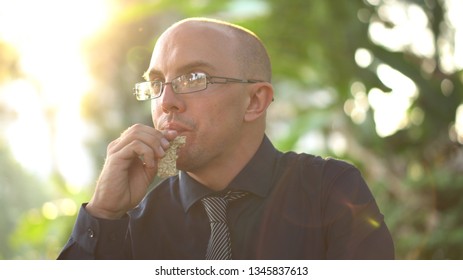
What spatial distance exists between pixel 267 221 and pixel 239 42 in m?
0.43

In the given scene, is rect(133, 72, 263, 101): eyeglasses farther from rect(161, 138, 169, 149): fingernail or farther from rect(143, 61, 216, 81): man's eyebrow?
rect(161, 138, 169, 149): fingernail

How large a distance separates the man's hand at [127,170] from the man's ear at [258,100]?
0.71 ft

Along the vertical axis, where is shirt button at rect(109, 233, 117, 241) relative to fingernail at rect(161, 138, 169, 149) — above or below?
below

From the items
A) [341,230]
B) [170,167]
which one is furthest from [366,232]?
[170,167]

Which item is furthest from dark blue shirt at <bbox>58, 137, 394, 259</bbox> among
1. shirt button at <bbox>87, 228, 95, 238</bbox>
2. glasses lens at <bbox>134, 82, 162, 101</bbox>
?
glasses lens at <bbox>134, 82, 162, 101</bbox>

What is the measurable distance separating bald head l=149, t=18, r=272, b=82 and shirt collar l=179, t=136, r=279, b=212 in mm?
189

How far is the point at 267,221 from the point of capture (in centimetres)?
149

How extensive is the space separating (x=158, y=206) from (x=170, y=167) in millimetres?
226

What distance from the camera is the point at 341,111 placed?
4.32 metres

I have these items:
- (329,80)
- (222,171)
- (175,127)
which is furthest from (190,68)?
(329,80)

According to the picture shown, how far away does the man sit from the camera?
4.68 ft

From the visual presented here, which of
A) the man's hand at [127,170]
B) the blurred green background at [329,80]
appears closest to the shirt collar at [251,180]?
the man's hand at [127,170]

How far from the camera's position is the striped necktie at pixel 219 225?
4.89 feet
